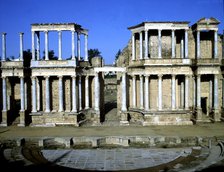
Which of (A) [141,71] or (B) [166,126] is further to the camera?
(A) [141,71]

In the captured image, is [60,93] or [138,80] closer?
[60,93]

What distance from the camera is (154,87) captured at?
94.4 ft

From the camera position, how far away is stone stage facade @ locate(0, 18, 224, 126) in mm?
27297

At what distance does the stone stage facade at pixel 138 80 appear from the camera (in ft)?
89.6

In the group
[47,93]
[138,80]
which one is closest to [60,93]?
[47,93]

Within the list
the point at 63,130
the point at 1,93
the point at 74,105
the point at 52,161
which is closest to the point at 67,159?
the point at 52,161

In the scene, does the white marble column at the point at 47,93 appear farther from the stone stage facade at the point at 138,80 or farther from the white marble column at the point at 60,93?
the white marble column at the point at 60,93

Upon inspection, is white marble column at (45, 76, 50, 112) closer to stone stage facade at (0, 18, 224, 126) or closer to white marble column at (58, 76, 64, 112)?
stone stage facade at (0, 18, 224, 126)

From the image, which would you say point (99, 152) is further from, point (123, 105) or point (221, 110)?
point (221, 110)

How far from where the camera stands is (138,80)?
3003 cm

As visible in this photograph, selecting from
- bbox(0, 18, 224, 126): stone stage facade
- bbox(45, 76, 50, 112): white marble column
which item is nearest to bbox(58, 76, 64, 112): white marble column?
bbox(0, 18, 224, 126): stone stage facade

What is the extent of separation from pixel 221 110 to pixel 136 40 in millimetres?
10935

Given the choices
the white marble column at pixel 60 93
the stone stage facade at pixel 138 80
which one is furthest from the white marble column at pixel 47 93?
the white marble column at pixel 60 93

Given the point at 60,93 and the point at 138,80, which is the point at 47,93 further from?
the point at 138,80
